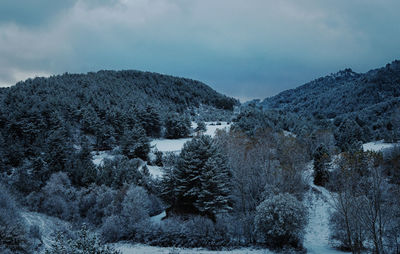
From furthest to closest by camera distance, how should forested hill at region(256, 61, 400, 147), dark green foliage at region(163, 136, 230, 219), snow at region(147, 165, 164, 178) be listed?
forested hill at region(256, 61, 400, 147) → snow at region(147, 165, 164, 178) → dark green foliage at region(163, 136, 230, 219)

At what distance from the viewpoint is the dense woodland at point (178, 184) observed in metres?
12.3

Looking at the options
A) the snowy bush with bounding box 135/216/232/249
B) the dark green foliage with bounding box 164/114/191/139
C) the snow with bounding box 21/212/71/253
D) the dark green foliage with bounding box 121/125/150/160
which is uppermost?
the dark green foliage with bounding box 164/114/191/139

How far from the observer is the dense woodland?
12.3 metres

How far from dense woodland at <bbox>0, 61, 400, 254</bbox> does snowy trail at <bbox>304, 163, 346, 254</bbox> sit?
64 centimetres

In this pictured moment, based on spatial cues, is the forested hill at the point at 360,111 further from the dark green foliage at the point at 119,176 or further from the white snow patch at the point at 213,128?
the dark green foliage at the point at 119,176

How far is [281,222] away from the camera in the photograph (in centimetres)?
1238

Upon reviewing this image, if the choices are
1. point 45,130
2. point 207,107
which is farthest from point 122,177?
point 207,107

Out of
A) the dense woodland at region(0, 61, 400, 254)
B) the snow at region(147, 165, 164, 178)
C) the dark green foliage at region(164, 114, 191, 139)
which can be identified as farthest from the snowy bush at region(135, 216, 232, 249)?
the dark green foliage at region(164, 114, 191, 139)

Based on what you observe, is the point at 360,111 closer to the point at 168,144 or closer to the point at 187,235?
the point at 168,144

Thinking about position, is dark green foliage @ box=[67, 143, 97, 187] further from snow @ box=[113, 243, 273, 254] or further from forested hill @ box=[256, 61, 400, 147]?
forested hill @ box=[256, 61, 400, 147]

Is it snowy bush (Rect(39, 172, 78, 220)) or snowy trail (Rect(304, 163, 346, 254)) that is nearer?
snowy trail (Rect(304, 163, 346, 254))

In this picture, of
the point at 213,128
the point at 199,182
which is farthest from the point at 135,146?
the point at 213,128

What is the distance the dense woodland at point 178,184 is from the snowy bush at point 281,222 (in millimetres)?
54

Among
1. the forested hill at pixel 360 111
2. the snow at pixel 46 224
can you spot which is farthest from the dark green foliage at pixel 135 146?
the forested hill at pixel 360 111
